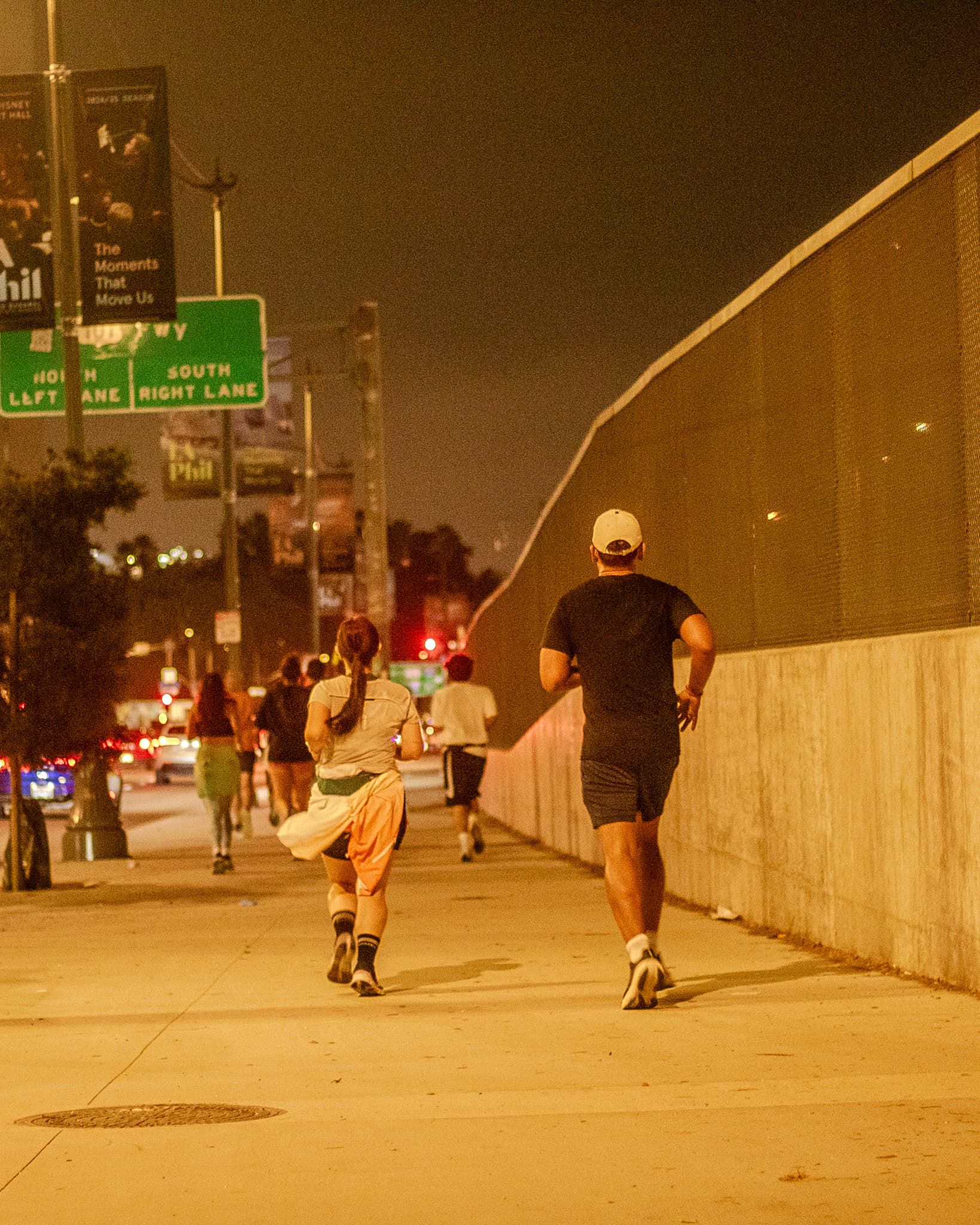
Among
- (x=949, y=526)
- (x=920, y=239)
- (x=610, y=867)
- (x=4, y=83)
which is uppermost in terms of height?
(x=4, y=83)

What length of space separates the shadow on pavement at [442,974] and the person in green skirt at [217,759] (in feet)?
22.3

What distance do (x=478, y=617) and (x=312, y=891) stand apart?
18489 mm

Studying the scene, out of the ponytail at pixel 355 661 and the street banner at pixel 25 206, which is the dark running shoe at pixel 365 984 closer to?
the ponytail at pixel 355 661

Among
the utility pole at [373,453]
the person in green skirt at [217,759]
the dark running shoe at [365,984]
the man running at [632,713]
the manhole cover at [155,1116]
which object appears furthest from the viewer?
the utility pole at [373,453]

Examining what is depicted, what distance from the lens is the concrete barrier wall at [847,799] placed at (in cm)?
773

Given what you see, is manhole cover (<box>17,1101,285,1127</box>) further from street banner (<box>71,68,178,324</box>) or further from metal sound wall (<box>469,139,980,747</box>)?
street banner (<box>71,68,178,324</box>)

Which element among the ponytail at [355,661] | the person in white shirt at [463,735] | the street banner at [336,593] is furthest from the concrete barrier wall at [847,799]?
the street banner at [336,593]

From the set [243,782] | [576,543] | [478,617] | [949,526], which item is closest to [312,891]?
[576,543]

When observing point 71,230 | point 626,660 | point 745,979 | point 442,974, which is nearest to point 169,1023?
point 442,974

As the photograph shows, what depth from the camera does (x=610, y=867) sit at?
7.85 meters

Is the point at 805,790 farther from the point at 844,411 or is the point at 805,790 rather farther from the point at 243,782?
the point at 243,782

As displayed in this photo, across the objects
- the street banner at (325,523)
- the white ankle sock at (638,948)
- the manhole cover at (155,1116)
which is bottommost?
the manhole cover at (155,1116)

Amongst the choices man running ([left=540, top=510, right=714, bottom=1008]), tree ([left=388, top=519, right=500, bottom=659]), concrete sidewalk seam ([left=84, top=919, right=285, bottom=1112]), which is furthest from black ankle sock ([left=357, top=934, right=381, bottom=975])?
tree ([left=388, top=519, right=500, bottom=659])

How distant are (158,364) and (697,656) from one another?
17.7 meters
